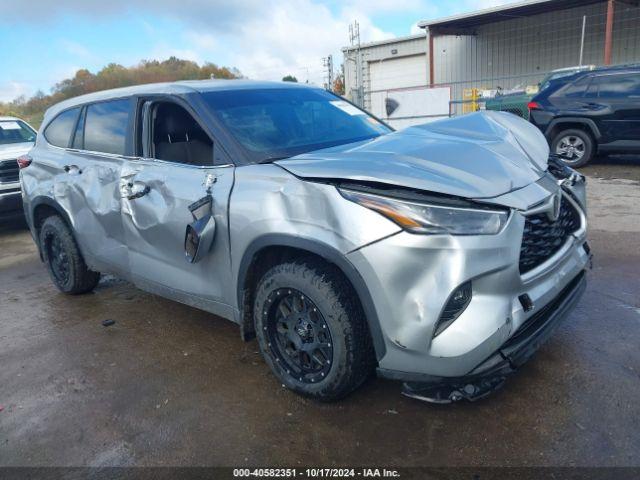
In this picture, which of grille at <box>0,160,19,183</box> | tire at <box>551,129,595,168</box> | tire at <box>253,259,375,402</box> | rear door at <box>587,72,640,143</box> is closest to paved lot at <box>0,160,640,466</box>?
tire at <box>253,259,375,402</box>

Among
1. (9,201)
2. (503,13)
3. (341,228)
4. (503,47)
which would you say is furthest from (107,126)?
(503,47)

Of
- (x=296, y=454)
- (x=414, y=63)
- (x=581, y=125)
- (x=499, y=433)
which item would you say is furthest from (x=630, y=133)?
(x=414, y=63)

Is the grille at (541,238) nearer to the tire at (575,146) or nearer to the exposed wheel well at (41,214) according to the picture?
the exposed wheel well at (41,214)

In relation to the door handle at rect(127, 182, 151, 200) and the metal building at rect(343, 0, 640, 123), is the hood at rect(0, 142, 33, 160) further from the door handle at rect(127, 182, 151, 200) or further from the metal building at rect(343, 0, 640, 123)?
the metal building at rect(343, 0, 640, 123)

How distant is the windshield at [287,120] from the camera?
132 inches

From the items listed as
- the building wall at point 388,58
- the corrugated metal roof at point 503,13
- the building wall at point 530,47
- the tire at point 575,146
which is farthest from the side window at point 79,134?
the building wall at point 388,58

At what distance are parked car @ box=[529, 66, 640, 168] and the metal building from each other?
21.3 feet

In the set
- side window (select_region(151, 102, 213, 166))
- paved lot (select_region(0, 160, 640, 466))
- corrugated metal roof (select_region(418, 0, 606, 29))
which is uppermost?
corrugated metal roof (select_region(418, 0, 606, 29))

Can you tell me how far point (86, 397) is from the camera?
3.32 m

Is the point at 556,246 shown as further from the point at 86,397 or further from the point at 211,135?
the point at 86,397

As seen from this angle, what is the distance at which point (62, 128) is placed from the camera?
194 inches

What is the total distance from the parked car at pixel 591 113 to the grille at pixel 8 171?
9.17m

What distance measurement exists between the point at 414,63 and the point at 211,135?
26377mm

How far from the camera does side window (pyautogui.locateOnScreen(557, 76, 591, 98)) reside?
9.98 meters
